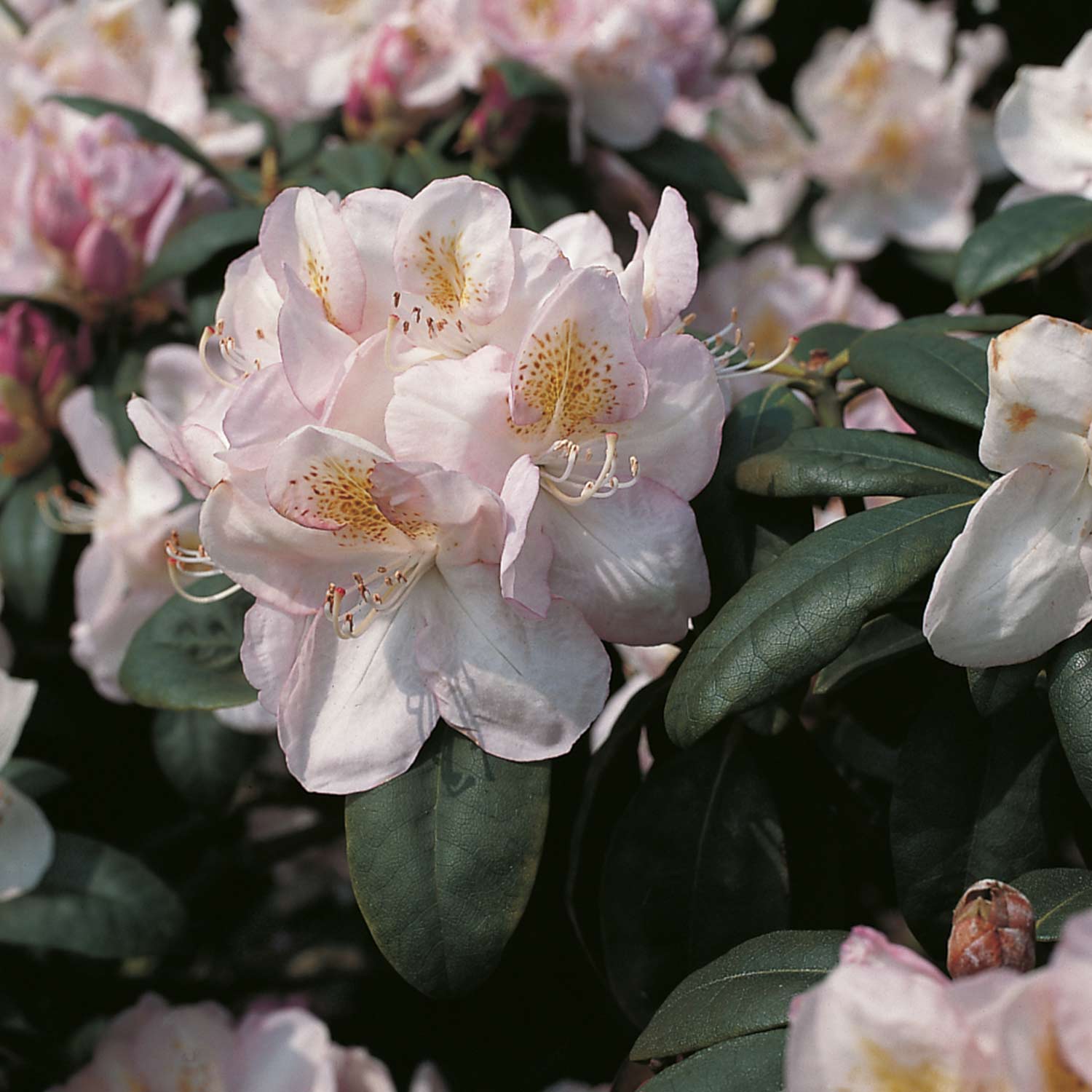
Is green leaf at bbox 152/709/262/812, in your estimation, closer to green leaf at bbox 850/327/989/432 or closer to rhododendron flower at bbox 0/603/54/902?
rhododendron flower at bbox 0/603/54/902

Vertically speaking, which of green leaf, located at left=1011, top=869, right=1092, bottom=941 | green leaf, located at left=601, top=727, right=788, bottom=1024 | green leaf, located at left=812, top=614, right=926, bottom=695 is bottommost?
green leaf, located at left=601, top=727, right=788, bottom=1024

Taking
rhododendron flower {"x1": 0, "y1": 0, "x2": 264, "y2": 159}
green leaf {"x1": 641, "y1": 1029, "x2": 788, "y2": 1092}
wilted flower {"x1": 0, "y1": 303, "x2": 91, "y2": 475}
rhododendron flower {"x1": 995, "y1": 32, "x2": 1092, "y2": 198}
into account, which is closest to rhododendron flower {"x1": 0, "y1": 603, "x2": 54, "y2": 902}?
wilted flower {"x1": 0, "y1": 303, "x2": 91, "y2": 475}

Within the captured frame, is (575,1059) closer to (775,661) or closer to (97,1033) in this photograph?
(97,1033)

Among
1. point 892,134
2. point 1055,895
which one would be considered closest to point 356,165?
point 892,134

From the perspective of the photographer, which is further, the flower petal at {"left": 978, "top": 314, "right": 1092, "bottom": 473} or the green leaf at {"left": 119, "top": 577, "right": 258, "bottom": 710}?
the green leaf at {"left": 119, "top": 577, "right": 258, "bottom": 710}

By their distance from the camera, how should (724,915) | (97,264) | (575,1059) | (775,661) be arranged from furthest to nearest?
(97,264), (575,1059), (724,915), (775,661)

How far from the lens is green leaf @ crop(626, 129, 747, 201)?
5.75 feet

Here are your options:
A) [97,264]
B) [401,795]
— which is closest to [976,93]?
[97,264]

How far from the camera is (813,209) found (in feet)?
7.14

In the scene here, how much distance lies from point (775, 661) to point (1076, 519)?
0.68 feet

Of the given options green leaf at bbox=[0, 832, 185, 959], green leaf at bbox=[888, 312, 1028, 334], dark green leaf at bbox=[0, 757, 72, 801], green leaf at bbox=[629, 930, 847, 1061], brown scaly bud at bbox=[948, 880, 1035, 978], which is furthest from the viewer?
dark green leaf at bbox=[0, 757, 72, 801]

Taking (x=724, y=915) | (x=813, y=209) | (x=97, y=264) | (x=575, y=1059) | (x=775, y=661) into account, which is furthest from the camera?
(x=813, y=209)

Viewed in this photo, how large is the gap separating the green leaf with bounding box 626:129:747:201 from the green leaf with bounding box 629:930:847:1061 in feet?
3.83

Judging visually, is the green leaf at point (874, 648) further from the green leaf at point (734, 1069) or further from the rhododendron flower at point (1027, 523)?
the green leaf at point (734, 1069)
